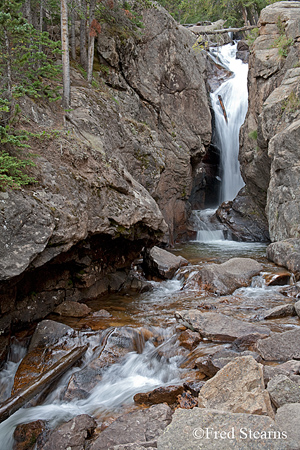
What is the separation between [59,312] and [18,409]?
2.88 m

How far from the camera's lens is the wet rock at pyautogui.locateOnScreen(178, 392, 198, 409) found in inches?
174

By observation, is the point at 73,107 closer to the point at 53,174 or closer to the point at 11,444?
the point at 53,174

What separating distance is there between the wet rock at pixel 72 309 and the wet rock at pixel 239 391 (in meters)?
4.25

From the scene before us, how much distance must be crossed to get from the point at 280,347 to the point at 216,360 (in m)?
1.30

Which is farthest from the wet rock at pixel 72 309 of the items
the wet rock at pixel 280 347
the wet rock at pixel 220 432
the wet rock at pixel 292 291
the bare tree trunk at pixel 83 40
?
the bare tree trunk at pixel 83 40

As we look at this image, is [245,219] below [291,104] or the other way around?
below

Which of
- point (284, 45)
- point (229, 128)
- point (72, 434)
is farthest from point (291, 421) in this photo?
point (229, 128)

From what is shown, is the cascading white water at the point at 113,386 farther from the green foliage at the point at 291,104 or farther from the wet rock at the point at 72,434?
the green foliage at the point at 291,104

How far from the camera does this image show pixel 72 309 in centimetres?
770

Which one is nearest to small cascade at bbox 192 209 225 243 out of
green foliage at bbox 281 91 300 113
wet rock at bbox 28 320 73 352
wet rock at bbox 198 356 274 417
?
green foliage at bbox 281 91 300 113

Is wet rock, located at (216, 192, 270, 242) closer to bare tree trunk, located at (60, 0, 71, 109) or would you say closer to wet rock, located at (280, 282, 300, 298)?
wet rock, located at (280, 282, 300, 298)

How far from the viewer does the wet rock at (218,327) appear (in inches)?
245

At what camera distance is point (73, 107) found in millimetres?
9953

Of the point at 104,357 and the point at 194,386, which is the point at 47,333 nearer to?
the point at 104,357
